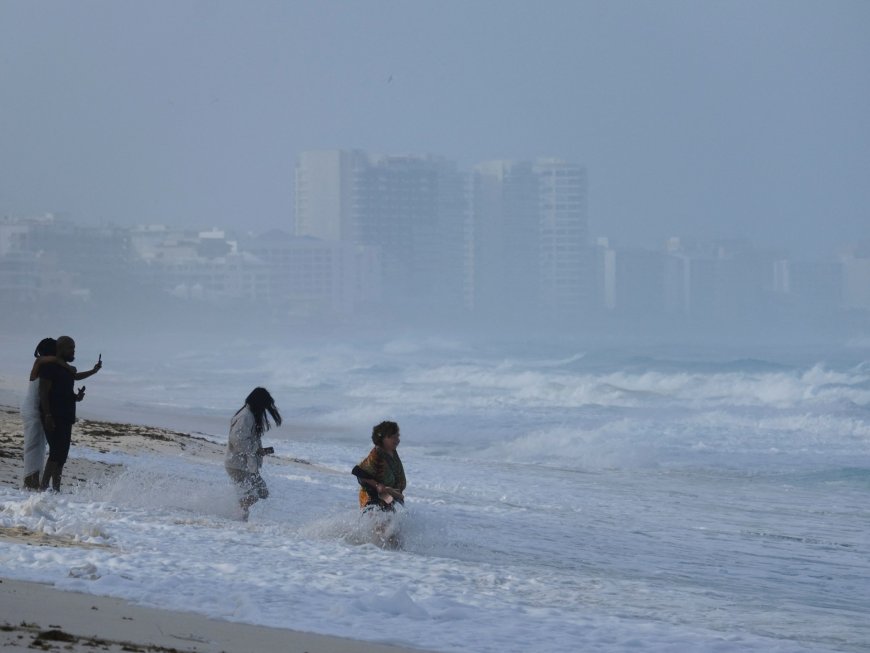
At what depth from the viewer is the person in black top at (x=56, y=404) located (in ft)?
31.7

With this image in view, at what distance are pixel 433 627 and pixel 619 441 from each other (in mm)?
18081

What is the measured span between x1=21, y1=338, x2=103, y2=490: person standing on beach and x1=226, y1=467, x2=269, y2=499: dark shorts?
1292mm

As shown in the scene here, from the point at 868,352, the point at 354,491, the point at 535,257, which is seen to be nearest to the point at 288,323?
the point at 535,257

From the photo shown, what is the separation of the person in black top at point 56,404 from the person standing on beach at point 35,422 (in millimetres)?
48

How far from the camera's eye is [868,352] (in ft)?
307

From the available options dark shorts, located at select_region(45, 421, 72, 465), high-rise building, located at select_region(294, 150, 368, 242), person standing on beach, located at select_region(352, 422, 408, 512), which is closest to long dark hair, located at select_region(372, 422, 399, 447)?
person standing on beach, located at select_region(352, 422, 408, 512)

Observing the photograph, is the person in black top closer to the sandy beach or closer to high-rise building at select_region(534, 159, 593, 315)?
the sandy beach

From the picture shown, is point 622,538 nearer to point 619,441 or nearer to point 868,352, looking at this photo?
point 619,441

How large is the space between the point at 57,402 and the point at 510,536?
149 inches

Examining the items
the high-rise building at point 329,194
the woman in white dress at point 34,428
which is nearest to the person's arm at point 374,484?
the woman in white dress at point 34,428

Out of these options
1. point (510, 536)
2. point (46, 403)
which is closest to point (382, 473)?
point (510, 536)

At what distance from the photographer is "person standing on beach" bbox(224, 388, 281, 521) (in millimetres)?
9820

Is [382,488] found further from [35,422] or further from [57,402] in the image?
[35,422]

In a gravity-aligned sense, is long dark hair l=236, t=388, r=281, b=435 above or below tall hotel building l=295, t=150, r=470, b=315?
below
